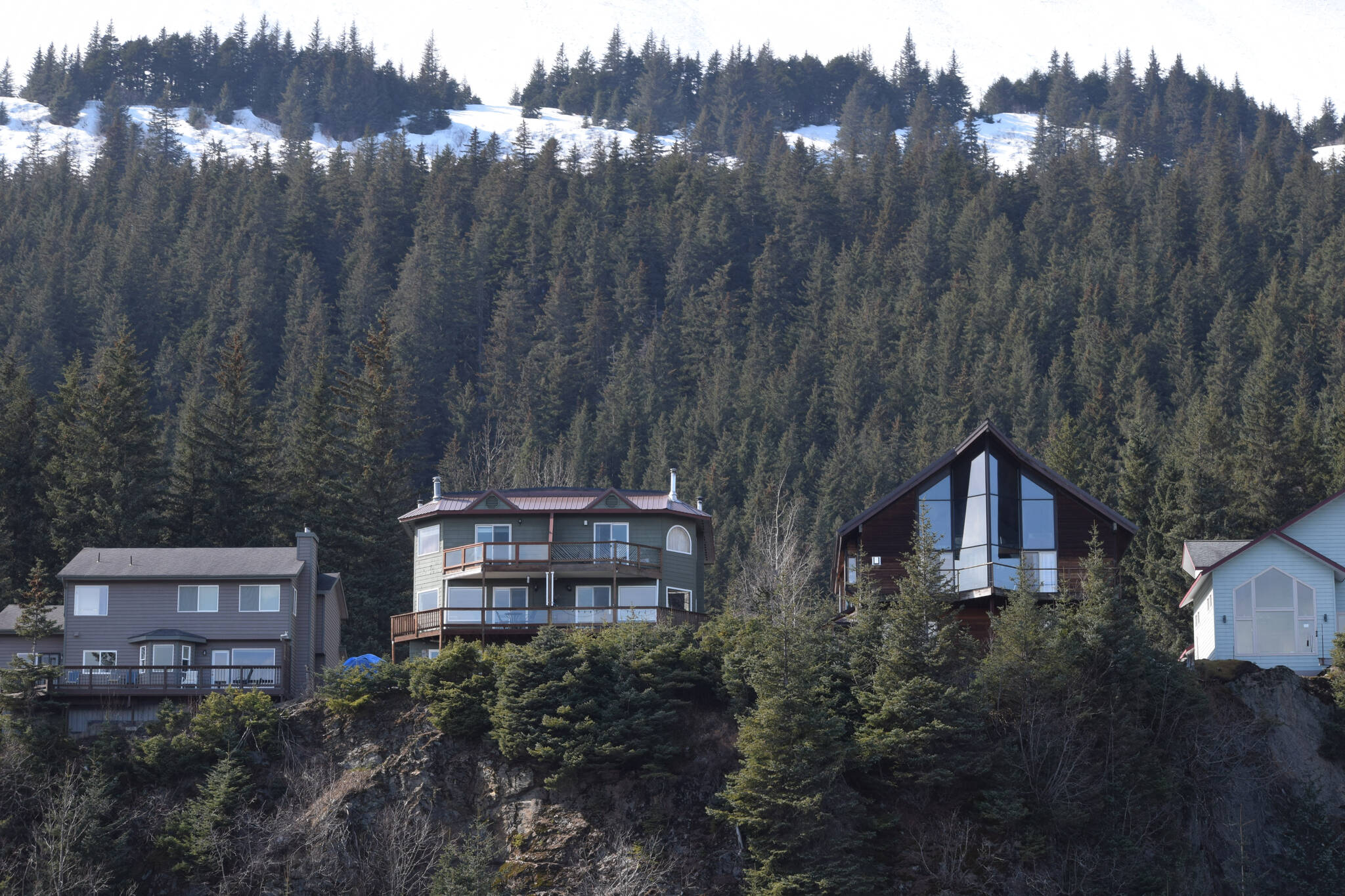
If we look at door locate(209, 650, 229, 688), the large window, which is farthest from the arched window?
door locate(209, 650, 229, 688)

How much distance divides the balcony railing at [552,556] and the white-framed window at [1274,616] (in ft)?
59.6

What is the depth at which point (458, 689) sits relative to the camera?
41844 millimetres

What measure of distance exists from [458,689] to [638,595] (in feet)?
32.7

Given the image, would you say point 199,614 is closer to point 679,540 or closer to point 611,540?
point 611,540

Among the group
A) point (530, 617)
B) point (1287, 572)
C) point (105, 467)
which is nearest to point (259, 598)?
point (530, 617)

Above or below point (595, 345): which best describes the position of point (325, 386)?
below

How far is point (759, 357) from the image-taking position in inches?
4360

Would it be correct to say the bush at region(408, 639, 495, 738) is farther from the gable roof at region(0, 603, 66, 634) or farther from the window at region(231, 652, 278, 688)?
the gable roof at region(0, 603, 66, 634)

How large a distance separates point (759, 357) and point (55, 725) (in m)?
72.8

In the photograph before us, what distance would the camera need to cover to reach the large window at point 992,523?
46656 millimetres

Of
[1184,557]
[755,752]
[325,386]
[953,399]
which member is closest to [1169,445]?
[953,399]

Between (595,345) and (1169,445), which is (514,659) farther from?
(595,345)

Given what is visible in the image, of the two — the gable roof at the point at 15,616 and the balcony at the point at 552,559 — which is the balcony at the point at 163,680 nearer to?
the gable roof at the point at 15,616

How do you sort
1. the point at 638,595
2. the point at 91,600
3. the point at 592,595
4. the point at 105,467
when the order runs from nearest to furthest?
the point at 91,600, the point at 592,595, the point at 638,595, the point at 105,467
